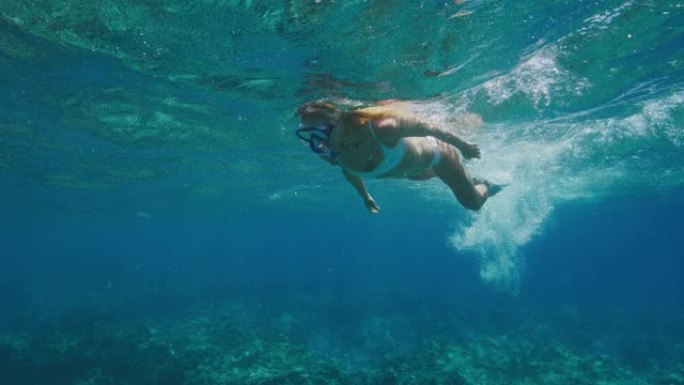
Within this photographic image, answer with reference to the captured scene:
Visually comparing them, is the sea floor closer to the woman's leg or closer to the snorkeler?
the woman's leg

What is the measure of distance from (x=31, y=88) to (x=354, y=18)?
38.5 feet

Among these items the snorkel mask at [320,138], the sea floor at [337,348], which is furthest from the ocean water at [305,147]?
the snorkel mask at [320,138]

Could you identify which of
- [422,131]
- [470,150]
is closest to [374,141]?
[422,131]

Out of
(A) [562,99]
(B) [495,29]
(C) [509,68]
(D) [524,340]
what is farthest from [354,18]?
(D) [524,340]

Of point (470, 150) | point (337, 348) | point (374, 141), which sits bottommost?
point (337, 348)

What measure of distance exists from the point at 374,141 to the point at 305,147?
55.4 ft

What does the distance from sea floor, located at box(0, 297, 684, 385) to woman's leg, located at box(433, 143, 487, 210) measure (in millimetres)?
10563

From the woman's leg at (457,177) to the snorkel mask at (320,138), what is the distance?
2.59m

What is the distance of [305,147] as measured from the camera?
2286 cm

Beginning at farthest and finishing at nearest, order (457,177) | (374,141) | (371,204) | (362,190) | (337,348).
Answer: (337,348) → (457,177) → (362,190) → (371,204) → (374,141)

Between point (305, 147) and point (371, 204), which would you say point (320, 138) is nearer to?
point (371, 204)

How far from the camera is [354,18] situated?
9.36m

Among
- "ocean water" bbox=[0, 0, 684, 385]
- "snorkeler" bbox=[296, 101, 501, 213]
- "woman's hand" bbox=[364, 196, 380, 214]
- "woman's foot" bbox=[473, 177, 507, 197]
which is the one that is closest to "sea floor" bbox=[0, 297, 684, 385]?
"ocean water" bbox=[0, 0, 684, 385]

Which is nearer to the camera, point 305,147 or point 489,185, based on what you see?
point 489,185
